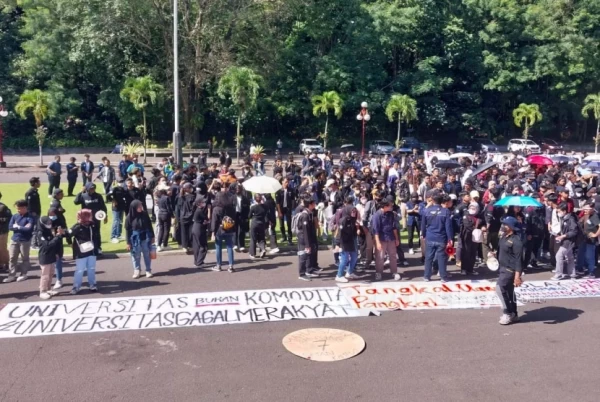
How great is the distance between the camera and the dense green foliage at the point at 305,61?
4003 cm

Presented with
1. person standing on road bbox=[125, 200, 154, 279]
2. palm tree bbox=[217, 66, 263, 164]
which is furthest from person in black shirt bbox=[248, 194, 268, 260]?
palm tree bbox=[217, 66, 263, 164]

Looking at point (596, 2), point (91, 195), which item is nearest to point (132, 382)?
point (91, 195)

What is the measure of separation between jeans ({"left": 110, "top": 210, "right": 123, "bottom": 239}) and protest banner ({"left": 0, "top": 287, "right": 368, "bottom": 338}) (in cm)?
450

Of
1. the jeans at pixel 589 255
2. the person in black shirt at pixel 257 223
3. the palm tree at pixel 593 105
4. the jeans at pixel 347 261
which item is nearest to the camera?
the jeans at pixel 347 261

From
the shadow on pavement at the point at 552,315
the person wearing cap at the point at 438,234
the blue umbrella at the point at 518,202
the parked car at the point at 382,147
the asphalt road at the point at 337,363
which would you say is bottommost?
the asphalt road at the point at 337,363

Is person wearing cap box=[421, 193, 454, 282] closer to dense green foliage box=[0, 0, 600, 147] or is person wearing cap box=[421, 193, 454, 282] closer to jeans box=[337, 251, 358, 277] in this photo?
jeans box=[337, 251, 358, 277]

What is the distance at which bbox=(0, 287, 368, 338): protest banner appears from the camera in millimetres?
9359

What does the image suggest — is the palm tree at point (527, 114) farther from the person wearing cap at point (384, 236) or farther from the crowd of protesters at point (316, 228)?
the person wearing cap at point (384, 236)

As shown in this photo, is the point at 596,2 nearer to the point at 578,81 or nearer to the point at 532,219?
the point at 578,81

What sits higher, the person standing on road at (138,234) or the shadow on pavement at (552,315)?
the person standing on road at (138,234)

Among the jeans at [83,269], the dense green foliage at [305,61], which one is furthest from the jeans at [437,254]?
the dense green foliage at [305,61]

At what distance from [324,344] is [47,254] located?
5.21 m

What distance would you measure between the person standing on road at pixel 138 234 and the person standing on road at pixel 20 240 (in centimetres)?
185

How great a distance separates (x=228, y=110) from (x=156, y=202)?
29.4 metres
